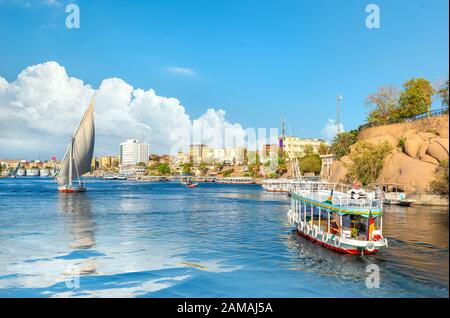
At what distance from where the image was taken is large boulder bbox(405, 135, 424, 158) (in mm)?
81438

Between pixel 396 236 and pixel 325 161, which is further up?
pixel 325 161

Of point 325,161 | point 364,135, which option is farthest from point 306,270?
point 325,161

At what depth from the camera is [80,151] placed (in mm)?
103375

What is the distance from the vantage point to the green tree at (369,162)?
8569cm

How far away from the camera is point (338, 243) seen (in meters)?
31.4

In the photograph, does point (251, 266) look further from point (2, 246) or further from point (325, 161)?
point (325, 161)

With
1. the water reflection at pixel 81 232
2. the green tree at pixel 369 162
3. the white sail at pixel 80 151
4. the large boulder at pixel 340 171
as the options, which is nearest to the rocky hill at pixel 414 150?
the green tree at pixel 369 162

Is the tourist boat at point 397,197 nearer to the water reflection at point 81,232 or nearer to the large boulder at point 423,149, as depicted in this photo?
the large boulder at point 423,149

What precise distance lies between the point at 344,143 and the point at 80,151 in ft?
235

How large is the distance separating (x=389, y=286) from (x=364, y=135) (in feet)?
284

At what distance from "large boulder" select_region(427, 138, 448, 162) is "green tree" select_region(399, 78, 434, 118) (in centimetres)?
2705

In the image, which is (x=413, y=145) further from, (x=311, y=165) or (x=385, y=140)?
(x=311, y=165)

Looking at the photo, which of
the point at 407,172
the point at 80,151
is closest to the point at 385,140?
the point at 407,172
